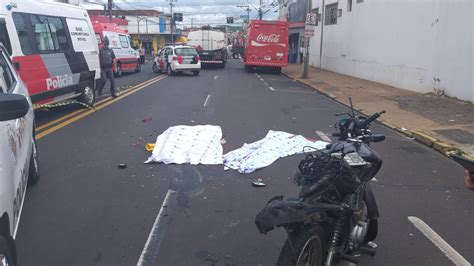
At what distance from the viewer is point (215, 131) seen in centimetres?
927

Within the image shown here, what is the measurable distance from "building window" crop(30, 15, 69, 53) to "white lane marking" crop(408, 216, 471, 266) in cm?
847

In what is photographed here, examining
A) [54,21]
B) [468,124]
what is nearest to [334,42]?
[468,124]

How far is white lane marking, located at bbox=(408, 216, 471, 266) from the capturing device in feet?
13.6

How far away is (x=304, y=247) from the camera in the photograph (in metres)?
3.18

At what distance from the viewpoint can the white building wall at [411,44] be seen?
14.1m

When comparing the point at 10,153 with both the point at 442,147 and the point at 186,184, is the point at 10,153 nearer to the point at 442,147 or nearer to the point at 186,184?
the point at 186,184

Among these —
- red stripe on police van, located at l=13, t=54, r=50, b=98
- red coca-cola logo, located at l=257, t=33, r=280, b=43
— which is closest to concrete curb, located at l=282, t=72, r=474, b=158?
red stripe on police van, located at l=13, t=54, r=50, b=98

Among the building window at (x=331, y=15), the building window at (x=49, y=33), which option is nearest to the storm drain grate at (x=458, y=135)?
the building window at (x=49, y=33)

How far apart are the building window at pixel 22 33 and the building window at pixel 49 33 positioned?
1.12 feet

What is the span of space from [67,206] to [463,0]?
1321 centimetres

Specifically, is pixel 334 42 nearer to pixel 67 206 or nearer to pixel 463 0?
pixel 463 0

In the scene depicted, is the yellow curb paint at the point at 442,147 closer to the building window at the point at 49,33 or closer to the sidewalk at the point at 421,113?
the sidewalk at the point at 421,113

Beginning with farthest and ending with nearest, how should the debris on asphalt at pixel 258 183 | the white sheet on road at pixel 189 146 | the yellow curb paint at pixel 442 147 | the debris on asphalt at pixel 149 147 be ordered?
the yellow curb paint at pixel 442 147 < the debris on asphalt at pixel 149 147 < the white sheet on road at pixel 189 146 < the debris on asphalt at pixel 258 183

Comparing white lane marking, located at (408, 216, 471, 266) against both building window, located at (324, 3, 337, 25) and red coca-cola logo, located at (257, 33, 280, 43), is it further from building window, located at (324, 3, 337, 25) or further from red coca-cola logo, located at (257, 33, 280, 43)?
building window, located at (324, 3, 337, 25)
